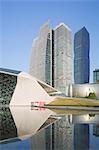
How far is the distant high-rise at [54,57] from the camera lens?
238 feet

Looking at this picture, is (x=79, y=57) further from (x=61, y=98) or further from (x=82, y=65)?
(x=61, y=98)

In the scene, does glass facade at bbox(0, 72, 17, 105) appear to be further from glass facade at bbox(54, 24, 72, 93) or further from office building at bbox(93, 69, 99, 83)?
office building at bbox(93, 69, 99, 83)

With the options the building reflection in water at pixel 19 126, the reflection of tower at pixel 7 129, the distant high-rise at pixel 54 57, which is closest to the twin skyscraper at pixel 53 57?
the distant high-rise at pixel 54 57

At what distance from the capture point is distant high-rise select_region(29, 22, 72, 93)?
72.6m

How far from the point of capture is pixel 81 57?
98.8 m

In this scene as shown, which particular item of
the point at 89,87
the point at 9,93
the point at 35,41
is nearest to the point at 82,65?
the point at 35,41

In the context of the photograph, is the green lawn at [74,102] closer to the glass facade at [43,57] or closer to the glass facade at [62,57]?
the glass facade at [62,57]

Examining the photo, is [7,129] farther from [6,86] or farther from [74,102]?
[6,86]

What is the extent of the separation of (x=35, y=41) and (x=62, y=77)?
1528cm

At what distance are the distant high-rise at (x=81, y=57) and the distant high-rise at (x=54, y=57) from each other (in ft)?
55.7

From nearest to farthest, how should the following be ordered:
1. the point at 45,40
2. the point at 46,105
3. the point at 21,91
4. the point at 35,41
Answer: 1. the point at 46,105
2. the point at 21,91
3. the point at 45,40
4. the point at 35,41

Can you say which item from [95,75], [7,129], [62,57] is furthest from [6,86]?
[7,129]

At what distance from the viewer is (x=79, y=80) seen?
93938 millimetres

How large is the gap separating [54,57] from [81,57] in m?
26.7
